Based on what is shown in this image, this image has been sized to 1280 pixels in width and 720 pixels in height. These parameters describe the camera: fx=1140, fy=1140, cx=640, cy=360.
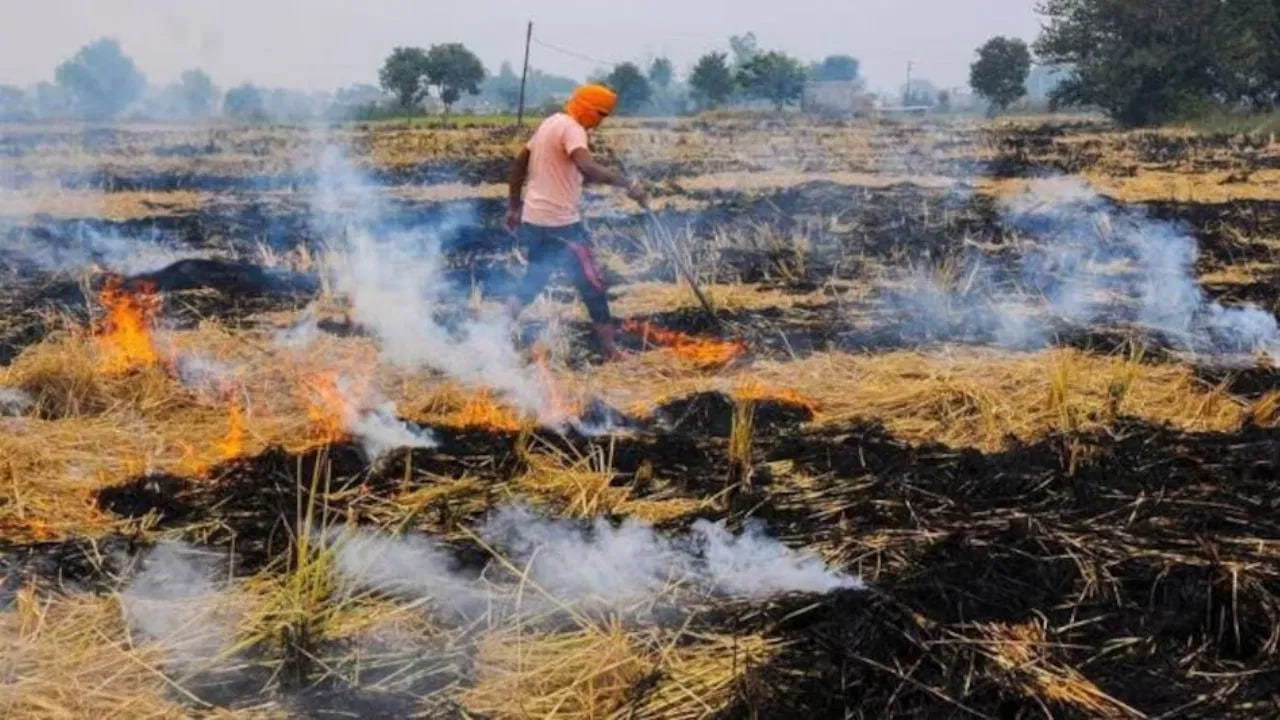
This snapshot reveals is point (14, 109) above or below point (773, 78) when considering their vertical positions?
below

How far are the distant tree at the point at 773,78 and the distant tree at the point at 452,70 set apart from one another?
22340 mm

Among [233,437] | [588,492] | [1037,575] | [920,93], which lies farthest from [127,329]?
[920,93]

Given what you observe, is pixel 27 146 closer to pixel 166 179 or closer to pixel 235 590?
pixel 166 179

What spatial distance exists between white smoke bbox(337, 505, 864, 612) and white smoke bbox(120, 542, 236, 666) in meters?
0.40

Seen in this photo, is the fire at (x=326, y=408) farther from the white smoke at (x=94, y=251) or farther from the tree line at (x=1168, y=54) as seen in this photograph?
the tree line at (x=1168, y=54)

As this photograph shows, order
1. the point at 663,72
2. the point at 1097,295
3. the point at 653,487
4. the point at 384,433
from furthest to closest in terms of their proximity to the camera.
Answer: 1. the point at 663,72
2. the point at 1097,295
3. the point at 384,433
4. the point at 653,487

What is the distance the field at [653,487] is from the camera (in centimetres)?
296

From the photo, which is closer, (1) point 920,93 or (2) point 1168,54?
(2) point 1168,54

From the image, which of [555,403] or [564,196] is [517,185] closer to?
[564,196]

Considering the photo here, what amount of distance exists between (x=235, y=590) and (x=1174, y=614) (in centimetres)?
272

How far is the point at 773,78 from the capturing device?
5288 centimetres

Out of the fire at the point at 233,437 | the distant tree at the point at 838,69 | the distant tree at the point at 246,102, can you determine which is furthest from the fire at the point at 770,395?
the distant tree at the point at 838,69

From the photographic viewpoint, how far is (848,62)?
102438 millimetres

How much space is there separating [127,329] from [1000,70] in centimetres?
4310
